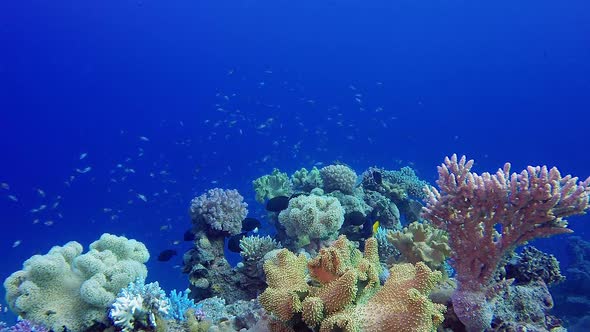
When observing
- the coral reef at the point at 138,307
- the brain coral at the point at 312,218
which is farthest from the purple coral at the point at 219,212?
the coral reef at the point at 138,307

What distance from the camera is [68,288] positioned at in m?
5.15

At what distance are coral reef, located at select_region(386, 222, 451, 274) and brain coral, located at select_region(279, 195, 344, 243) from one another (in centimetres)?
194

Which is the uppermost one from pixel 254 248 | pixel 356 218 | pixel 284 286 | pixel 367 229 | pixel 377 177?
pixel 377 177

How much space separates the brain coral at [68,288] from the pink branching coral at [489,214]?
4110 mm

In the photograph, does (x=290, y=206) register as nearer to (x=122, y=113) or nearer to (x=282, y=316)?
(x=282, y=316)

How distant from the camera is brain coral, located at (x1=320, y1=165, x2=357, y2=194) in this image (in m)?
11.0

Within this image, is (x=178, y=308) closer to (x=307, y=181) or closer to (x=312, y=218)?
(x=312, y=218)

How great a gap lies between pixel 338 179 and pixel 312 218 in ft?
10.8

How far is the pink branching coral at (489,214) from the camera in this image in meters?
3.72

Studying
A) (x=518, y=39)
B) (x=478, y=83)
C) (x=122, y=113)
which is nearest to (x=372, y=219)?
(x=122, y=113)

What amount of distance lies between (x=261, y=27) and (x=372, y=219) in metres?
150

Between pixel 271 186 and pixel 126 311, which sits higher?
pixel 271 186

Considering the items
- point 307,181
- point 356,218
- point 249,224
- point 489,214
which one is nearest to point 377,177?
point 307,181

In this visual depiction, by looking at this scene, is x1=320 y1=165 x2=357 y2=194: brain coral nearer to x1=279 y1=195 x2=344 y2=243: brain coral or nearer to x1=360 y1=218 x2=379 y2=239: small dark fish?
x1=360 y1=218 x2=379 y2=239: small dark fish
